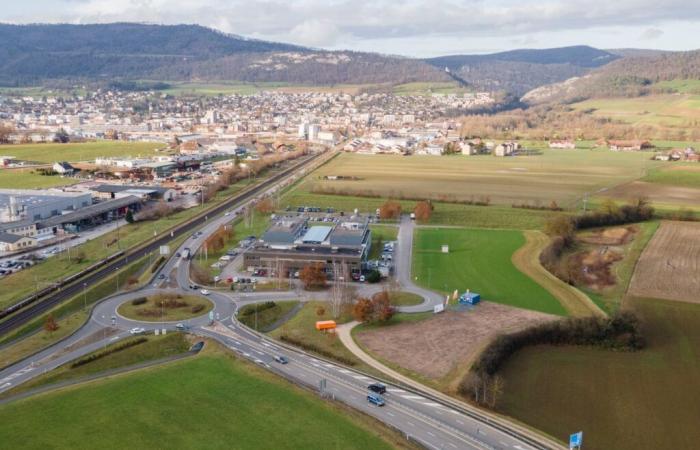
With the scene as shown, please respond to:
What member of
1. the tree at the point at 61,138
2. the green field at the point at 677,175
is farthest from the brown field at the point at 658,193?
the tree at the point at 61,138

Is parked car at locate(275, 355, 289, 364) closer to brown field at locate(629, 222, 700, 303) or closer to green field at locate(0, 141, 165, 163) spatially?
brown field at locate(629, 222, 700, 303)

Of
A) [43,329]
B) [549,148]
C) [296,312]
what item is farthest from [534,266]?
[549,148]

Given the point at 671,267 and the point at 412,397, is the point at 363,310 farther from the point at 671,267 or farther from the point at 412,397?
the point at 671,267

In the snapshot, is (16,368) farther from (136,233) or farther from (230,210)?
(230,210)

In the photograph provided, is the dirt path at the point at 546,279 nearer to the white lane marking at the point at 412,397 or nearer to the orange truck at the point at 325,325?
the orange truck at the point at 325,325

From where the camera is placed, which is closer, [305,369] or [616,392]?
[616,392]

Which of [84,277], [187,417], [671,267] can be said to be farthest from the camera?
[671,267]

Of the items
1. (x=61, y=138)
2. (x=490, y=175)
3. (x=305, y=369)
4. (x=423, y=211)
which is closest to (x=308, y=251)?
(x=305, y=369)
